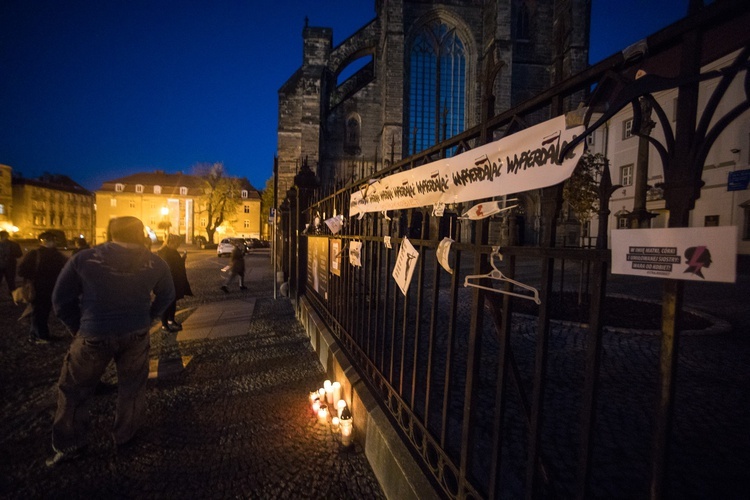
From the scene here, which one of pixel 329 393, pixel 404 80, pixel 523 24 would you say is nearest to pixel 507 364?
pixel 329 393

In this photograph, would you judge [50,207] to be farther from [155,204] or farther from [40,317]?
[40,317]

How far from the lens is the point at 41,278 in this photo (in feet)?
18.0

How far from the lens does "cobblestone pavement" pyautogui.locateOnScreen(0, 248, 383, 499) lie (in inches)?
95.5

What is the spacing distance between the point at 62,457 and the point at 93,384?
20.7 inches

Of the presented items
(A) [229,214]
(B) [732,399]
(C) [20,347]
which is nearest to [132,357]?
(C) [20,347]

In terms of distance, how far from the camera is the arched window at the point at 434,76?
2548cm

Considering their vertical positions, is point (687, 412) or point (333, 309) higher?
point (333, 309)

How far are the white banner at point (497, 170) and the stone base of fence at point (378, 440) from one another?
1.52m

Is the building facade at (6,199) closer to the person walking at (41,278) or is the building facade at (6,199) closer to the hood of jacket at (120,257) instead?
the person walking at (41,278)

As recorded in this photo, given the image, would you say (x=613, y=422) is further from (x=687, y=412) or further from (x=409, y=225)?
(x=409, y=225)

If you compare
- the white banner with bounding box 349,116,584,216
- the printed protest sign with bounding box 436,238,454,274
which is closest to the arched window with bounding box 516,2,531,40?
the white banner with bounding box 349,116,584,216

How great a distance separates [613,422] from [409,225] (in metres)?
2.46

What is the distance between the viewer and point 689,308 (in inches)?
290

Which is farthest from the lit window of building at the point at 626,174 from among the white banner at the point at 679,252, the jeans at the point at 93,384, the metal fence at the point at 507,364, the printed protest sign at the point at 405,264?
the jeans at the point at 93,384
